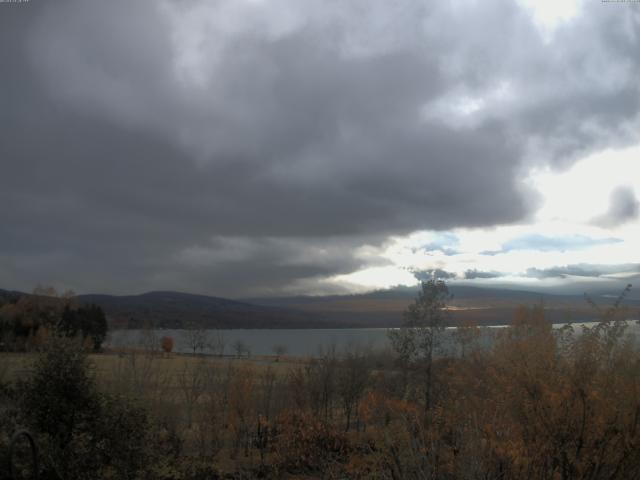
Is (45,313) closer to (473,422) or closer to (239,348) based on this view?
(239,348)

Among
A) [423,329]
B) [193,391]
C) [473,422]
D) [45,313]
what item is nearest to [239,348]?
[45,313]

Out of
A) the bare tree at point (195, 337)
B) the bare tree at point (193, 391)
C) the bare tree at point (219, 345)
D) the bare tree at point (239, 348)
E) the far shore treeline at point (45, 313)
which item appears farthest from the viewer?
the bare tree at point (195, 337)

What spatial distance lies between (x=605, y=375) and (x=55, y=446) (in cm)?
1106

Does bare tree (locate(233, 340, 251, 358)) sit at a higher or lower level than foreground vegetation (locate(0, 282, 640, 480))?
lower

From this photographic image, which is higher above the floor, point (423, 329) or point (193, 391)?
point (423, 329)

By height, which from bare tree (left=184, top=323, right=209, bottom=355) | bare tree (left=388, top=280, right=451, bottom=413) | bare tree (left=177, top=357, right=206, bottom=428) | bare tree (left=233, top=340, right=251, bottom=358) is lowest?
bare tree (left=233, top=340, right=251, bottom=358)

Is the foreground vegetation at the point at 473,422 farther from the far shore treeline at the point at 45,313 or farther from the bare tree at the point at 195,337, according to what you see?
the bare tree at the point at 195,337

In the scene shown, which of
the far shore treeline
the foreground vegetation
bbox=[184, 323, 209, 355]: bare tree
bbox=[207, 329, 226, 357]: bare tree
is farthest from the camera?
bbox=[184, 323, 209, 355]: bare tree

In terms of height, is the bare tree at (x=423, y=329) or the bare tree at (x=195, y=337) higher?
the bare tree at (x=423, y=329)

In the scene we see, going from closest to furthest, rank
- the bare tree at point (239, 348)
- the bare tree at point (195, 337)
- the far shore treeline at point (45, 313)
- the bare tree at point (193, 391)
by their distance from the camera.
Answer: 1. the bare tree at point (193, 391)
2. the far shore treeline at point (45, 313)
3. the bare tree at point (239, 348)
4. the bare tree at point (195, 337)

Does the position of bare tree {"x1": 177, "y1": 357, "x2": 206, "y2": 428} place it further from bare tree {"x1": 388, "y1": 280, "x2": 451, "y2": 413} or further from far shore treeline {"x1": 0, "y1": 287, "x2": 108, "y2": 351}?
far shore treeline {"x1": 0, "y1": 287, "x2": 108, "y2": 351}

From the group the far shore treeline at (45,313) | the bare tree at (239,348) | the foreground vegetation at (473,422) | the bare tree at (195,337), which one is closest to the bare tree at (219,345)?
the bare tree at (239,348)

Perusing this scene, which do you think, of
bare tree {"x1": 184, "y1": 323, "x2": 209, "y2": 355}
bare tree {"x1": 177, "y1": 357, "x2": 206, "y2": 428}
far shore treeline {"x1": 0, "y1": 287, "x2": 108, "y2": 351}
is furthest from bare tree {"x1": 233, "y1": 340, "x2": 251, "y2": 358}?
bare tree {"x1": 177, "y1": 357, "x2": 206, "y2": 428}

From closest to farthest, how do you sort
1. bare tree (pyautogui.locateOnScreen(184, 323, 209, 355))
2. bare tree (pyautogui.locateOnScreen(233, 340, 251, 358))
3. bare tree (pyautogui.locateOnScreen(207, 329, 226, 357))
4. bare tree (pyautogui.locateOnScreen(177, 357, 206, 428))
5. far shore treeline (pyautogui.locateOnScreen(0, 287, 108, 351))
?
bare tree (pyautogui.locateOnScreen(177, 357, 206, 428)), bare tree (pyautogui.locateOnScreen(207, 329, 226, 357)), far shore treeline (pyautogui.locateOnScreen(0, 287, 108, 351)), bare tree (pyautogui.locateOnScreen(233, 340, 251, 358)), bare tree (pyautogui.locateOnScreen(184, 323, 209, 355))
